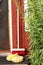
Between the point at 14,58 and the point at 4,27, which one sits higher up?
the point at 4,27

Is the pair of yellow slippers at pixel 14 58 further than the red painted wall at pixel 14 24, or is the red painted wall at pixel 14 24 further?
the red painted wall at pixel 14 24

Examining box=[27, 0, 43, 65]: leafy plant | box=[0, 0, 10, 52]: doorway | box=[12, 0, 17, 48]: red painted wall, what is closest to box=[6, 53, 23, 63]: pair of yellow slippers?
box=[12, 0, 17, 48]: red painted wall

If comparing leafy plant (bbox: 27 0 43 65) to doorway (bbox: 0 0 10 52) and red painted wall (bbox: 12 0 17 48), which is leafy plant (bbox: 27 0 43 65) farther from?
doorway (bbox: 0 0 10 52)

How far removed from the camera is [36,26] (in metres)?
3.11

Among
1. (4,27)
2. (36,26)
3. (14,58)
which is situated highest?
(36,26)

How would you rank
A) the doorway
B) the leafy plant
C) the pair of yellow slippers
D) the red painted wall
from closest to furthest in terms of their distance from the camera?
the leafy plant → the pair of yellow slippers → the red painted wall → the doorway

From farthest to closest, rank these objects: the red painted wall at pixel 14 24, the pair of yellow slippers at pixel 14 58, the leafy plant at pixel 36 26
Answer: the red painted wall at pixel 14 24 < the pair of yellow slippers at pixel 14 58 < the leafy plant at pixel 36 26

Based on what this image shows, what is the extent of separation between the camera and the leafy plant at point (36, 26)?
3.04 m

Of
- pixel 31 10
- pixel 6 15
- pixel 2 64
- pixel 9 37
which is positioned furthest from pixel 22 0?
pixel 31 10

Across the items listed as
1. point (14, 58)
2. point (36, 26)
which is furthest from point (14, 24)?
point (36, 26)

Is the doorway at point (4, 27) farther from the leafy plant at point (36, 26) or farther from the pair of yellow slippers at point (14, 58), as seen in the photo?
the leafy plant at point (36, 26)

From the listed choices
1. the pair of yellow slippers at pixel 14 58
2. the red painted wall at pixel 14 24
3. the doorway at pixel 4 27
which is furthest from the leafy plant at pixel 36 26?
the doorway at pixel 4 27

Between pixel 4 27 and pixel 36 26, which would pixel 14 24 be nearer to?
pixel 4 27

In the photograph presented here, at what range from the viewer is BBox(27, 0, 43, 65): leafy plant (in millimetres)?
3041
